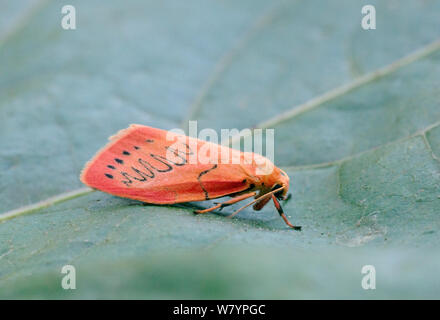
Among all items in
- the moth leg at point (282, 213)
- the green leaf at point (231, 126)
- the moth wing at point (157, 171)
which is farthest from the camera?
the moth wing at point (157, 171)

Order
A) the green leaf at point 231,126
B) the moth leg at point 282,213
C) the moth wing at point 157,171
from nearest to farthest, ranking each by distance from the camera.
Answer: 1. the green leaf at point 231,126
2. the moth leg at point 282,213
3. the moth wing at point 157,171

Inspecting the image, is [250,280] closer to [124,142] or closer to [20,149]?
[124,142]

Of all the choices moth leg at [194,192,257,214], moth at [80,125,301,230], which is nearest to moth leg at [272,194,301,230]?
moth at [80,125,301,230]

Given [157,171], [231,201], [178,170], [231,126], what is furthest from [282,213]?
[231,126]

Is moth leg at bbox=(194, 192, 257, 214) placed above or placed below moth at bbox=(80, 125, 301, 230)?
below

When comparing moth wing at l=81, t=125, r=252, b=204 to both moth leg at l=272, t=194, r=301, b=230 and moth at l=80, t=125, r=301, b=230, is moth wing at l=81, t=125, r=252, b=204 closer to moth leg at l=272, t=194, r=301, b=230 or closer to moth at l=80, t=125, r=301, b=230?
moth at l=80, t=125, r=301, b=230

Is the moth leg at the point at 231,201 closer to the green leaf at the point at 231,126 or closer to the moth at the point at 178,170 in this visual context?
the moth at the point at 178,170

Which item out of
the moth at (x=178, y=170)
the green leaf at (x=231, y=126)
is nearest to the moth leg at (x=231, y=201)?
the moth at (x=178, y=170)
